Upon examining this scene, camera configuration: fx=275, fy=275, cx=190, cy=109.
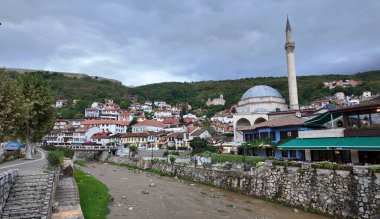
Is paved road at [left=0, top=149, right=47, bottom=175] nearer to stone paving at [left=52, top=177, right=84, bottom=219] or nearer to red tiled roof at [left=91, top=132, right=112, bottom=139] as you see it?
stone paving at [left=52, top=177, right=84, bottom=219]

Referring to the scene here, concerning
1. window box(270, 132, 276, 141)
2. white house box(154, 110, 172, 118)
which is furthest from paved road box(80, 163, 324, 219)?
white house box(154, 110, 172, 118)

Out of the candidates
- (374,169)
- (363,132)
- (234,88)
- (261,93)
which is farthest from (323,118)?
(234,88)

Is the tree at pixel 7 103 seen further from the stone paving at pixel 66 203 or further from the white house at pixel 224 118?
the white house at pixel 224 118

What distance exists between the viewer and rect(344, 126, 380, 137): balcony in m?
17.7

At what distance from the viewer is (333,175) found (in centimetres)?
1559

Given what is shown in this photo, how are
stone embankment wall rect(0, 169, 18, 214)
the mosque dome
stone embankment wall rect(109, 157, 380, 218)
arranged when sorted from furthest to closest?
the mosque dome < stone embankment wall rect(109, 157, 380, 218) < stone embankment wall rect(0, 169, 18, 214)

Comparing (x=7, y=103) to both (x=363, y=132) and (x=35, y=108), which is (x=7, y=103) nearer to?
(x=35, y=108)

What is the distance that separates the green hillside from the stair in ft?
283

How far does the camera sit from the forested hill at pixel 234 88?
311 ft

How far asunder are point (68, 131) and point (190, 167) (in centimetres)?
5970

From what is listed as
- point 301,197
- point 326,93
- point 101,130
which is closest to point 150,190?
point 301,197

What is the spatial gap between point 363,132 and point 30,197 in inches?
782

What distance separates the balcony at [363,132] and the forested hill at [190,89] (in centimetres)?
7522

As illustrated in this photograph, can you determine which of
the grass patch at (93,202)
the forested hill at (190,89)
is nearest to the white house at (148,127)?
the forested hill at (190,89)
